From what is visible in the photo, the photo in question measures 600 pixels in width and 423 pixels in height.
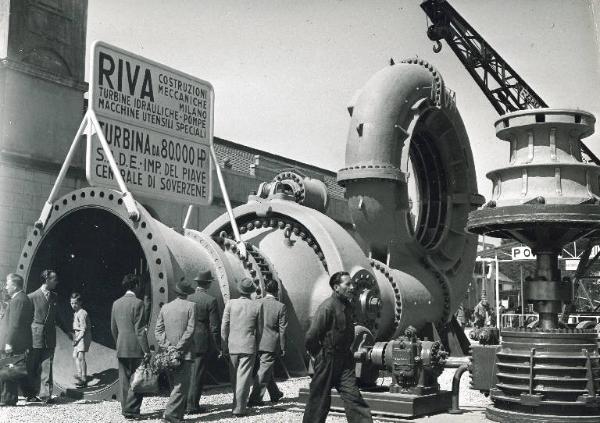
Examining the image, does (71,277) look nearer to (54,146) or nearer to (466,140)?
(54,146)

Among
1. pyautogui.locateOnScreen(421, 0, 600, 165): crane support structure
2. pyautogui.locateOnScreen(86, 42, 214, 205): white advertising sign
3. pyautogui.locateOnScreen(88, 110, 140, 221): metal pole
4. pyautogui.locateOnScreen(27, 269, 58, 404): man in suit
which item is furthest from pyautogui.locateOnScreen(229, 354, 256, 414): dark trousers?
pyautogui.locateOnScreen(421, 0, 600, 165): crane support structure

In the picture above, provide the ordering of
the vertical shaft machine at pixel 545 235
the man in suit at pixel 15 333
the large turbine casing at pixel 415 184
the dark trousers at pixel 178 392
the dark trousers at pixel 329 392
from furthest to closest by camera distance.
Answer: the large turbine casing at pixel 415 184 → the man in suit at pixel 15 333 → the dark trousers at pixel 178 392 → the vertical shaft machine at pixel 545 235 → the dark trousers at pixel 329 392

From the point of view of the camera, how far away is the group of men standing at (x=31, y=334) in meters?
8.24

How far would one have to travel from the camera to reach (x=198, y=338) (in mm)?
7898

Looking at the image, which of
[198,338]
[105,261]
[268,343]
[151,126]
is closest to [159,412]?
[198,338]

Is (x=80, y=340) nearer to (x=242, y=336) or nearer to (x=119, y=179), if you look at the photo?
(x=119, y=179)

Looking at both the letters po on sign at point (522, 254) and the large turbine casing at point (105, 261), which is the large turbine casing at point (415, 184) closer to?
the large turbine casing at point (105, 261)

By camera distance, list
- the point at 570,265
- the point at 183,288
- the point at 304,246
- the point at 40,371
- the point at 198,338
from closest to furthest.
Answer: the point at 183,288 < the point at 198,338 < the point at 40,371 < the point at 304,246 < the point at 570,265

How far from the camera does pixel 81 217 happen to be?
9.77m

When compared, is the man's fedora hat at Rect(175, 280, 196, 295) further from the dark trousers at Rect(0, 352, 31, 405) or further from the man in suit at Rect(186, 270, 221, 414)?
the dark trousers at Rect(0, 352, 31, 405)

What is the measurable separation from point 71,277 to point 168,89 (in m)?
3.29

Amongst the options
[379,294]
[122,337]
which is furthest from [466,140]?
[122,337]

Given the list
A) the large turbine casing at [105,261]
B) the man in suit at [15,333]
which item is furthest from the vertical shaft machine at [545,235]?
the man in suit at [15,333]

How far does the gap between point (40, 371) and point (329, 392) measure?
4.76 metres
